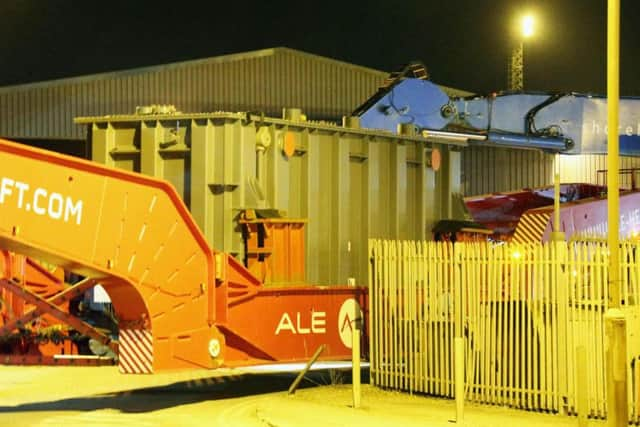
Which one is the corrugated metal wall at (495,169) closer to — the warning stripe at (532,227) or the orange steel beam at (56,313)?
the warning stripe at (532,227)

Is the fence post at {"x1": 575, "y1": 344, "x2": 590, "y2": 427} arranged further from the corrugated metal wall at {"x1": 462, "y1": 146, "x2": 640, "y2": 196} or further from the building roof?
the corrugated metal wall at {"x1": 462, "y1": 146, "x2": 640, "y2": 196}

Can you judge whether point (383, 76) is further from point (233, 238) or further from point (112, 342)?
point (112, 342)

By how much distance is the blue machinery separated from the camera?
83.9 ft

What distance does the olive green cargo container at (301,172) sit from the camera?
18375mm

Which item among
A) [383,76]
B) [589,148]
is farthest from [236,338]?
[383,76]

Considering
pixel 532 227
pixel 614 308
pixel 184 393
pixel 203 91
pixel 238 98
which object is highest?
pixel 203 91

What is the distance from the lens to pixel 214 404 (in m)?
16.6

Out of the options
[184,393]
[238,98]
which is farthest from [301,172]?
[238,98]

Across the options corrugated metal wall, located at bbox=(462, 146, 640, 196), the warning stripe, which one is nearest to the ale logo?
the warning stripe

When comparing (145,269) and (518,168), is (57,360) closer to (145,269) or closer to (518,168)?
(145,269)

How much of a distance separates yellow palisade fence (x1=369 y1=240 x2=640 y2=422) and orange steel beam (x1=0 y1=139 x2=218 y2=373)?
327 cm

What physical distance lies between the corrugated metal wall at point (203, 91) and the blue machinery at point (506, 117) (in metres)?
10.9

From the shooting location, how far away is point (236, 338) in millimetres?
16188

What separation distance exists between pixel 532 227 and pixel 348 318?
255 inches
